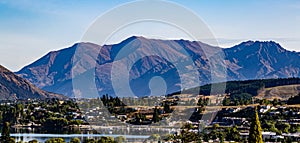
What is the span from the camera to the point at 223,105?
368 ft

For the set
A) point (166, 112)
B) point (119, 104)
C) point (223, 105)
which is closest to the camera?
point (166, 112)

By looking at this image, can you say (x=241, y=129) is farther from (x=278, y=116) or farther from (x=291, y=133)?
(x=278, y=116)

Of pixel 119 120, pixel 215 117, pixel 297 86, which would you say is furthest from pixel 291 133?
pixel 297 86

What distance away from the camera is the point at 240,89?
15612cm

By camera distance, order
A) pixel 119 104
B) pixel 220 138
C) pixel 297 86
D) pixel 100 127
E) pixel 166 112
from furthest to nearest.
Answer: pixel 297 86 < pixel 119 104 < pixel 166 112 < pixel 100 127 < pixel 220 138

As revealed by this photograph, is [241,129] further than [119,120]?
No

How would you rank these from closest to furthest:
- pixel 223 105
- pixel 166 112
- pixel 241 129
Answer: pixel 241 129 < pixel 166 112 < pixel 223 105

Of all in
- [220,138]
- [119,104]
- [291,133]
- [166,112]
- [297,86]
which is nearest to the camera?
[220,138]

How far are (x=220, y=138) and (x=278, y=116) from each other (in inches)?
1099

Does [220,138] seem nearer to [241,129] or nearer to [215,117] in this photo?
[241,129]

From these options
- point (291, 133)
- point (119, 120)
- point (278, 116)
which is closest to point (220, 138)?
point (291, 133)

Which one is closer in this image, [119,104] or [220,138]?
[220,138]

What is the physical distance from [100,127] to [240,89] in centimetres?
7632

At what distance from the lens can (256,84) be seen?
158750 millimetres
